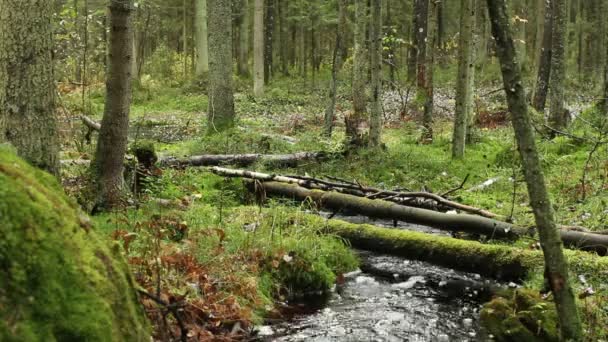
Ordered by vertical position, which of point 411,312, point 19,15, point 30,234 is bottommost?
point 411,312

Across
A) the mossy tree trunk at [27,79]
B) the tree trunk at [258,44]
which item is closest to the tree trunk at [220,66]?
the mossy tree trunk at [27,79]

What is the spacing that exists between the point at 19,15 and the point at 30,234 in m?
3.66

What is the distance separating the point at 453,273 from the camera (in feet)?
25.7

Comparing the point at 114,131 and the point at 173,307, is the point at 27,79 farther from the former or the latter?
the point at 173,307

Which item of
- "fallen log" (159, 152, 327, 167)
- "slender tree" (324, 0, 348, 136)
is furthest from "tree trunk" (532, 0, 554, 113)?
"fallen log" (159, 152, 327, 167)

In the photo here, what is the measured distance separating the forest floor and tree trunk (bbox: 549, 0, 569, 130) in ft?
2.03

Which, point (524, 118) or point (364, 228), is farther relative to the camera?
point (364, 228)

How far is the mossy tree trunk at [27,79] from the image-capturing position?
5.78m

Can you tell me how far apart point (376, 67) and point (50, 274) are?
1152 centimetres

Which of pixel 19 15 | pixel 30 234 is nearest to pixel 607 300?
pixel 30 234

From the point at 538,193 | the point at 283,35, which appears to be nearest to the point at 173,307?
the point at 538,193

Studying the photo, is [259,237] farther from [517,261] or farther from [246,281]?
[517,261]

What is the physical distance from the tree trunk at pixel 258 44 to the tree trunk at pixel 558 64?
14247 millimetres

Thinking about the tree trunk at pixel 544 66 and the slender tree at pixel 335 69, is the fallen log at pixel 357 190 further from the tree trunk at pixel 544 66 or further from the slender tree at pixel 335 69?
the tree trunk at pixel 544 66
